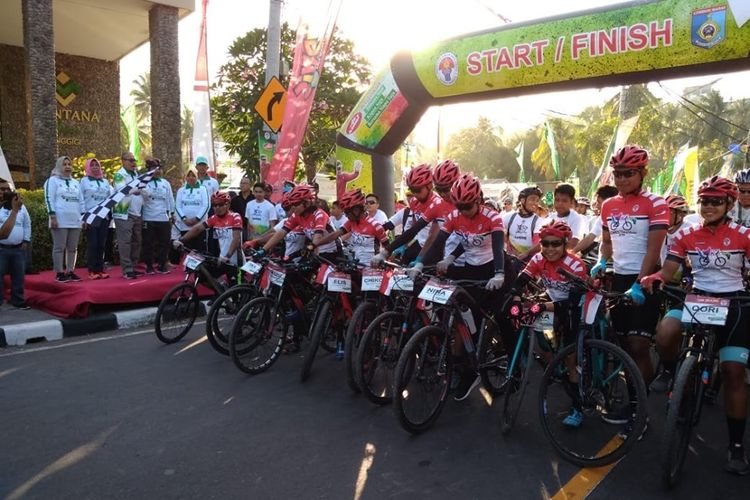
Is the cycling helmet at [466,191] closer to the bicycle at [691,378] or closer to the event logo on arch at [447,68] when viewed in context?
the bicycle at [691,378]

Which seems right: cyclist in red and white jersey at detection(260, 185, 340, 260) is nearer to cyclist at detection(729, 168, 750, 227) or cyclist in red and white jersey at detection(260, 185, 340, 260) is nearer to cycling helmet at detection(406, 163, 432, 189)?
cycling helmet at detection(406, 163, 432, 189)

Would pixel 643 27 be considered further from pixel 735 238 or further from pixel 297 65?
pixel 297 65

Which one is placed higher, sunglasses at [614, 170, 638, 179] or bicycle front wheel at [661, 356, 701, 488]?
sunglasses at [614, 170, 638, 179]

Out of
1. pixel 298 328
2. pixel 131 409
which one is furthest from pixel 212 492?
pixel 298 328

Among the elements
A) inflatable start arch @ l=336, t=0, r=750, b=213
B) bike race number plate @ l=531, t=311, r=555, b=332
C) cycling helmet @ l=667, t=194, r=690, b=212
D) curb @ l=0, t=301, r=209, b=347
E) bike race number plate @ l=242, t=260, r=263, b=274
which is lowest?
curb @ l=0, t=301, r=209, b=347

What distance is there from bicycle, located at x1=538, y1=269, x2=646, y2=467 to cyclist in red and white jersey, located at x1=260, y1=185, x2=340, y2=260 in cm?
306

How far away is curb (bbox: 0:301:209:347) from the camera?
6812 mm

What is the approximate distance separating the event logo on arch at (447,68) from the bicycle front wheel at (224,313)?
476cm

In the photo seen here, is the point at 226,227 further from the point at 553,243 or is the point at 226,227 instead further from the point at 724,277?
the point at 724,277

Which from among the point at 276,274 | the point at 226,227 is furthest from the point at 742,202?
the point at 226,227

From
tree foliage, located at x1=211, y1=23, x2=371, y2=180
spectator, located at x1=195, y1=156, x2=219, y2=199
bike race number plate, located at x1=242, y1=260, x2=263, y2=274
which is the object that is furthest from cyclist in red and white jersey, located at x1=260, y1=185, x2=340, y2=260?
tree foliage, located at x1=211, y1=23, x2=371, y2=180

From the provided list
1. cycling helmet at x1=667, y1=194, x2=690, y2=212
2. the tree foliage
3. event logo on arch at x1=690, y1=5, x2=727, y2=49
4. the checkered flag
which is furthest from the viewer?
the tree foliage

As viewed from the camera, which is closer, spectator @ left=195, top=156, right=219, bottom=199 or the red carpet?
the red carpet

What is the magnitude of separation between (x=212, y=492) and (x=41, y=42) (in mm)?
12165
